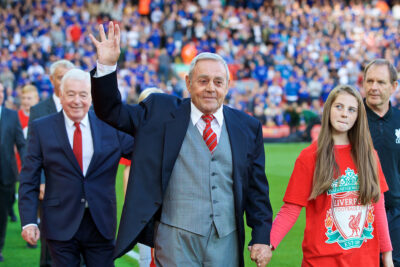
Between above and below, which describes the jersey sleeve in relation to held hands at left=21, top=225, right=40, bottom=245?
above

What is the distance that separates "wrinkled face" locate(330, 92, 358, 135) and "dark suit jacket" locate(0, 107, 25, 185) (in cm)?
437

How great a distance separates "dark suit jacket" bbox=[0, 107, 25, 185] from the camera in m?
6.89

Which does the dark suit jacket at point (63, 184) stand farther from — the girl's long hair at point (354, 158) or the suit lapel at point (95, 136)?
the girl's long hair at point (354, 158)

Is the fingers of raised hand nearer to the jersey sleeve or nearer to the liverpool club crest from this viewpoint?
the jersey sleeve

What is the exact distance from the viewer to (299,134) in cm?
2275

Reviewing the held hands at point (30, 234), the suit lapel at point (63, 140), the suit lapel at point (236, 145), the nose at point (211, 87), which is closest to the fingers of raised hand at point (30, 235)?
the held hands at point (30, 234)

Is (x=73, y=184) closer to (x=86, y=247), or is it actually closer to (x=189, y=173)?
(x=86, y=247)

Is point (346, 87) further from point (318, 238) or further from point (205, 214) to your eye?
point (205, 214)

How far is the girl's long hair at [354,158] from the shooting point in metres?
3.65

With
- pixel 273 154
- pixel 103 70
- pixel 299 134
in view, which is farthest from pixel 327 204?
pixel 299 134

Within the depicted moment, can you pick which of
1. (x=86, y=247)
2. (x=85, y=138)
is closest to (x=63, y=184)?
(x=85, y=138)

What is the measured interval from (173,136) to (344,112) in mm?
1223

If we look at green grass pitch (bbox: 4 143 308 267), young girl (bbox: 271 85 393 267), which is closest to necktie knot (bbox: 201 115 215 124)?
young girl (bbox: 271 85 393 267)

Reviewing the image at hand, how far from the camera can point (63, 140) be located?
13.8ft
